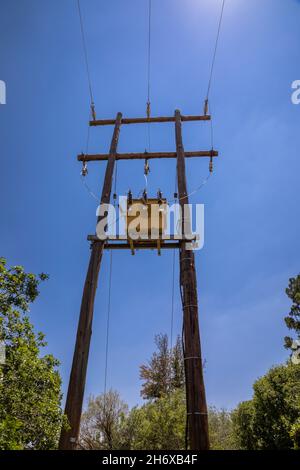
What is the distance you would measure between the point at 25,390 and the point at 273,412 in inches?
810

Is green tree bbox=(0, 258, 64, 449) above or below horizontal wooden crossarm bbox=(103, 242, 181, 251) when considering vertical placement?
below

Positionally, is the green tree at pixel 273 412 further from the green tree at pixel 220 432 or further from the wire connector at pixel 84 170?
the wire connector at pixel 84 170

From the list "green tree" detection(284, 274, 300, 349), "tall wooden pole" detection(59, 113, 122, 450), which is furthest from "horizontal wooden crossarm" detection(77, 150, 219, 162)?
"green tree" detection(284, 274, 300, 349)

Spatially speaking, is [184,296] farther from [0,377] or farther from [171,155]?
[171,155]

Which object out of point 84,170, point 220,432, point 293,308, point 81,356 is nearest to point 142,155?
point 84,170

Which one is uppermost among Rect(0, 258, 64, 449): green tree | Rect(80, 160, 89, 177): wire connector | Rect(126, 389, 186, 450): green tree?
Rect(80, 160, 89, 177): wire connector

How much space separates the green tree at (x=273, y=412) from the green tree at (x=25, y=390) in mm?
16486

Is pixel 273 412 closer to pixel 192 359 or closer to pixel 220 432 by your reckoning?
pixel 220 432

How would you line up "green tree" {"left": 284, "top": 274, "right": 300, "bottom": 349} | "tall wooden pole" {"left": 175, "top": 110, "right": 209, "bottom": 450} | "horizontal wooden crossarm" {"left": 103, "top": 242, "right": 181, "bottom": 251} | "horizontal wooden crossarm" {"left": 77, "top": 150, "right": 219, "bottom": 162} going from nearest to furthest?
"tall wooden pole" {"left": 175, "top": 110, "right": 209, "bottom": 450} < "horizontal wooden crossarm" {"left": 103, "top": 242, "right": 181, "bottom": 251} < "horizontal wooden crossarm" {"left": 77, "top": 150, "right": 219, "bottom": 162} < "green tree" {"left": 284, "top": 274, "right": 300, "bottom": 349}

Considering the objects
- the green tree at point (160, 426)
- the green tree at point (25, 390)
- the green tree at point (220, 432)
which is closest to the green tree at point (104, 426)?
the green tree at point (160, 426)

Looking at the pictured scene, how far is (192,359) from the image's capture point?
4.69 metres

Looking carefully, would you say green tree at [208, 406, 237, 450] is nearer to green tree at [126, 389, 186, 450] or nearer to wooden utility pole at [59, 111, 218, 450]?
green tree at [126, 389, 186, 450]

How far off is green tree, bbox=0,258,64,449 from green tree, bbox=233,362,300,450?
16.5 m

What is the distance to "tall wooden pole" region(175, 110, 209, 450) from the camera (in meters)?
4.25
